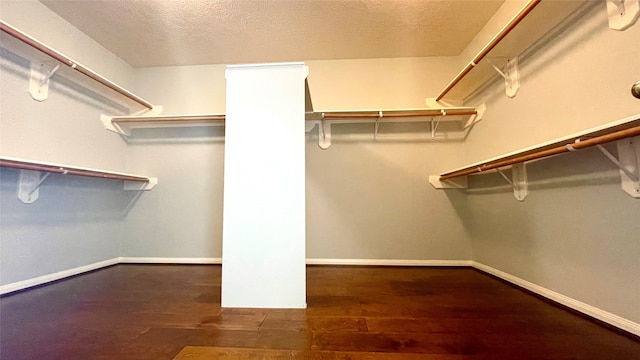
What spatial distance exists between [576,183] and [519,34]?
2.84 ft

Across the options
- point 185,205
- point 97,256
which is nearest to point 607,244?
point 185,205

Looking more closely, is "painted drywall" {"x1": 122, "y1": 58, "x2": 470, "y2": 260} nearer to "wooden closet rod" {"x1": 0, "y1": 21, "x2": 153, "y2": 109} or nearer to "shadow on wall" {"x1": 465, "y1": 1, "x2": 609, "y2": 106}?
"wooden closet rod" {"x1": 0, "y1": 21, "x2": 153, "y2": 109}

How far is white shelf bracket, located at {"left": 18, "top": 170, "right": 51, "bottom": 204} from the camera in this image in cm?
→ 164

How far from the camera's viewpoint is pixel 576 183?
4.21 ft

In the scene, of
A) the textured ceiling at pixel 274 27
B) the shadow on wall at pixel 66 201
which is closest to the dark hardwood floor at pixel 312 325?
the shadow on wall at pixel 66 201

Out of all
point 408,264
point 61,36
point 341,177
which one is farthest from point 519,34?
point 61,36

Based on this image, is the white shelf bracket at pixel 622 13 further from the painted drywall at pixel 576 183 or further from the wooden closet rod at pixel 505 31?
the wooden closet rod at pixel 505 31

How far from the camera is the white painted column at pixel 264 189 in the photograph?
4.42ft

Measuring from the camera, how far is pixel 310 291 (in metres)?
1.62

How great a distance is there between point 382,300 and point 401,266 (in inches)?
37.6

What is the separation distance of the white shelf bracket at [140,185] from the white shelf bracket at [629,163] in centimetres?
317

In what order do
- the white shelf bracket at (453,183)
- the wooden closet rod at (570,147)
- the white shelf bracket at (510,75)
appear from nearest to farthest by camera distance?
the wooden closet rod at (570,147) < the white shelf bracket at (510,75) < the white shelf bracket at (453,183)

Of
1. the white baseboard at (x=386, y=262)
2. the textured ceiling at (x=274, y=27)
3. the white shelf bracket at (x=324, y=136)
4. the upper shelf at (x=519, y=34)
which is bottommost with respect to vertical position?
the white baseboard at (x=386, y=262)

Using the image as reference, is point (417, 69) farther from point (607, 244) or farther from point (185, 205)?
point (185, 205)
